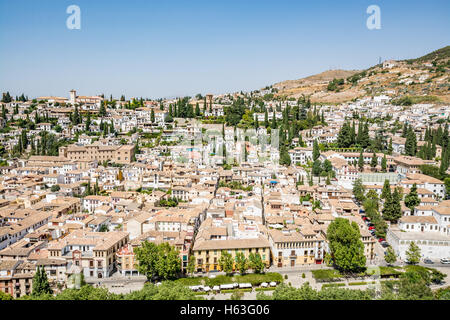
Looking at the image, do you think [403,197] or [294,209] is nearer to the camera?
[294,209]

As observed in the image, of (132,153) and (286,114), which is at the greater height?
(286,114)

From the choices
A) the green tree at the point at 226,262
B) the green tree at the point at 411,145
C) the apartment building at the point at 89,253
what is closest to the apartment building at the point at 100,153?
the apartment building at the point at 89,253

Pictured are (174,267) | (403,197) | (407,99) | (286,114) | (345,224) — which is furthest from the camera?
(407,99)

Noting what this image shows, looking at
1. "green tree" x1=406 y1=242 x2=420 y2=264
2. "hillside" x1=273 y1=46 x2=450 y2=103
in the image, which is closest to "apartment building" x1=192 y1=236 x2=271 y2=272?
"green tree" x1=406 y1=242 x2=420 y2=264

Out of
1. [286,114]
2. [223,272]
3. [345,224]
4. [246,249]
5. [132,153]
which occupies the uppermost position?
[286,114]

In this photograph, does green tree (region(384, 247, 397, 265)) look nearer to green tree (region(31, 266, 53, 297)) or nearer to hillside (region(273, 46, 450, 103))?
green tree (region(31, 266, 53, 297))

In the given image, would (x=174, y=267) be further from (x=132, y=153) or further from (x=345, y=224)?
(x=132, y=153)

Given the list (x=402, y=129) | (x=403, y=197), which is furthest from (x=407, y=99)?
(x=403, y=197)
